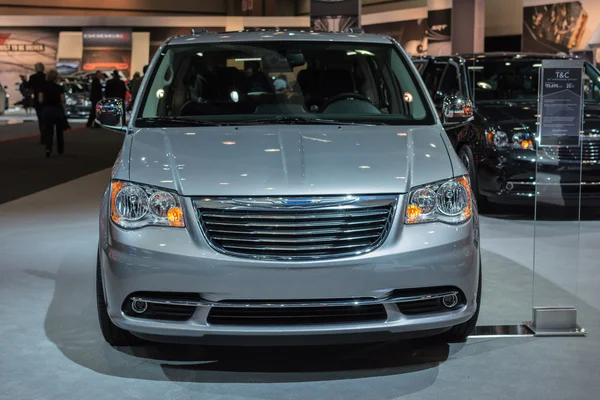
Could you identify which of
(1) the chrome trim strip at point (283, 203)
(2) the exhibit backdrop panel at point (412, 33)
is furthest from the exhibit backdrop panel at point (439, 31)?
(1) the chrome trim strip at point (283, 203)

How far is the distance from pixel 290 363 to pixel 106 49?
35.8 m

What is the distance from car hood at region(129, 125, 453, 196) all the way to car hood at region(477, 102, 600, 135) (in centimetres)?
409

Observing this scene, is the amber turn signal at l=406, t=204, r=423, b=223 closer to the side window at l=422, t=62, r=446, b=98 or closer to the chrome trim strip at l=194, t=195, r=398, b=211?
the chrome trim strip at l=194, t=195, r=398, b=211

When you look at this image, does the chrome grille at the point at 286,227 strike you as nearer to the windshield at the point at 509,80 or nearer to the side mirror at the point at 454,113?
the side mirror at the point at 454,113

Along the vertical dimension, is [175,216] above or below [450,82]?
below

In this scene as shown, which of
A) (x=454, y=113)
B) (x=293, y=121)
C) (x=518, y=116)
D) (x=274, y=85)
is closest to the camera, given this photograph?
(x=293, y=121)

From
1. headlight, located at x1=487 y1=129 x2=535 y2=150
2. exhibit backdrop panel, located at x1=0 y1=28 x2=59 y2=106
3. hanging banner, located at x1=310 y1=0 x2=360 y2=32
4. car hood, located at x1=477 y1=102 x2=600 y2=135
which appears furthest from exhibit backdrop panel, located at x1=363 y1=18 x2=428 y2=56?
headlight, located at x1=487 y1=129 x2=535 y2=150

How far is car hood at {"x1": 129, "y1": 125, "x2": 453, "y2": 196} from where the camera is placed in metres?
3.94

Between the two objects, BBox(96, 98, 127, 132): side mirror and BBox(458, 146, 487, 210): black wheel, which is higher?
BBox(96, 98, 127, 132): side mirror

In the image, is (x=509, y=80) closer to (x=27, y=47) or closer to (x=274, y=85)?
(x=274, y=85)

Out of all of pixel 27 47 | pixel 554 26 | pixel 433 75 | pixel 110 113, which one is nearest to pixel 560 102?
pixel 110 113

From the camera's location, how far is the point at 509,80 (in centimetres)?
977

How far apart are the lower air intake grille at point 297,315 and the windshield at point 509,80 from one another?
235 inches

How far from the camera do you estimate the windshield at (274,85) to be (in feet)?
17.4
